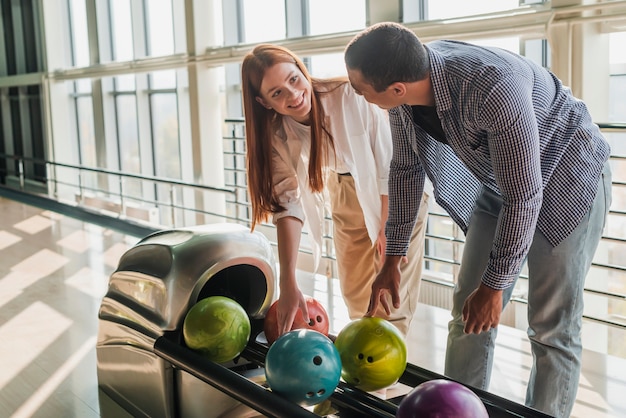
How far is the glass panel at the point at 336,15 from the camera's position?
6891 mm

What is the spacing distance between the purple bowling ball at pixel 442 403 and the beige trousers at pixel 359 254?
1.01m

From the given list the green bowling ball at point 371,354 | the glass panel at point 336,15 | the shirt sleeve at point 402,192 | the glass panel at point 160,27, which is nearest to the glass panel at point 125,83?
the glass panel at point 160,27

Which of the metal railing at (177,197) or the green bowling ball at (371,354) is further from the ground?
the green bowling ball at (371,354)

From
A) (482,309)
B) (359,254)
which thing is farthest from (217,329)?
(482,309)

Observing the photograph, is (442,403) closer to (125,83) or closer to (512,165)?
(512,165)

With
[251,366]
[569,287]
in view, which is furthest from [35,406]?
[569,287]

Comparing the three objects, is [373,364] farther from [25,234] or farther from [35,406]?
[25,234]

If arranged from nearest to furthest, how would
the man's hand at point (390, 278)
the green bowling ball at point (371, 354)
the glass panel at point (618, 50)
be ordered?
the green bowling ball at point (371, 354) < the man's hand at point (390, 278) < the glass panel at point (618, 50)

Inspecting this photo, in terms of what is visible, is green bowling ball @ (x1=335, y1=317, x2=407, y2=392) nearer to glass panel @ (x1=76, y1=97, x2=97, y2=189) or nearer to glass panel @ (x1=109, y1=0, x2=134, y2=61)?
glass panel @ (x1=109, y1=0, x2=134, y2=61)

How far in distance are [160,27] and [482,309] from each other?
29.1 ft

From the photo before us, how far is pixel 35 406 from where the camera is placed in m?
2.97

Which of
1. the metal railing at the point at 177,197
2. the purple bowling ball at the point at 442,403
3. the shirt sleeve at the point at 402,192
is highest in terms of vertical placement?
the shirt sleeve at the point at 402,192

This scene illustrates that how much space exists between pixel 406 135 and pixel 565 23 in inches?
93.6

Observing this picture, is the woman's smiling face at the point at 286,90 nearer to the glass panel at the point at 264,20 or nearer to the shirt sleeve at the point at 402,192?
the shirt sleeve at the point at 402,192
